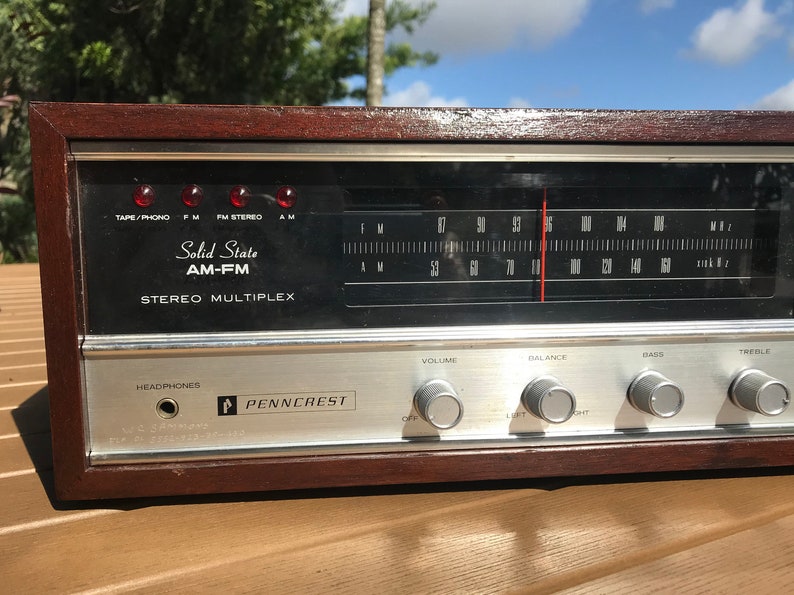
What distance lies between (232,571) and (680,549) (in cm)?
40

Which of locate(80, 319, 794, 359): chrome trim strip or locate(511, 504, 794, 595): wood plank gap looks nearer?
locate(511, 504, 794, 595): wood plank gap

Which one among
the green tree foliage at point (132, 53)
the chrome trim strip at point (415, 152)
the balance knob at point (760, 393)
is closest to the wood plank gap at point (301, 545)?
the balance knob at point (760, 393)

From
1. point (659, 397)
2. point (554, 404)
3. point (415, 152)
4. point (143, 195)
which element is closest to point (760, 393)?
point (659, 397)

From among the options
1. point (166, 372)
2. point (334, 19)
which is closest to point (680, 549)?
point (166, 372)

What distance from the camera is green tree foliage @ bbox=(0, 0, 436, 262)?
5859mm

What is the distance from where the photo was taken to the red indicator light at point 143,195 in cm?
63

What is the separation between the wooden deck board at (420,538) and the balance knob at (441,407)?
3.4 inches

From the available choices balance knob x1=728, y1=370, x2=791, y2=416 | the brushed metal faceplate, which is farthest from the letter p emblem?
balance knob x1=728, y1=370, x2=791, y2=416

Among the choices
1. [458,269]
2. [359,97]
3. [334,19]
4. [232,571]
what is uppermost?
[334,19]

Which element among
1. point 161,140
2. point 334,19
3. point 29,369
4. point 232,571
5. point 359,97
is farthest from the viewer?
point 359,97

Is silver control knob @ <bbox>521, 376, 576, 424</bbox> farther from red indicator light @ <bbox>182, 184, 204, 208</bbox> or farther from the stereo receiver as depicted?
red indicator light @ <bbox>182, 184, 204, 208</bbox>

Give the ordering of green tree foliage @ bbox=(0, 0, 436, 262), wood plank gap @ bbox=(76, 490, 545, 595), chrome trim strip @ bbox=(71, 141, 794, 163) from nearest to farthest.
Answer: wood plank gap @ bbox=(76, 490, 545, 595) < chrome trim strip @ bbox=(71, 141, 794, 163) < green tree foliage @ bbox=(0, 0, 436, 262)

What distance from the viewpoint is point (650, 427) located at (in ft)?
2.29

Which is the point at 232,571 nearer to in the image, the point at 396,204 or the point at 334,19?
the point at 396,204
